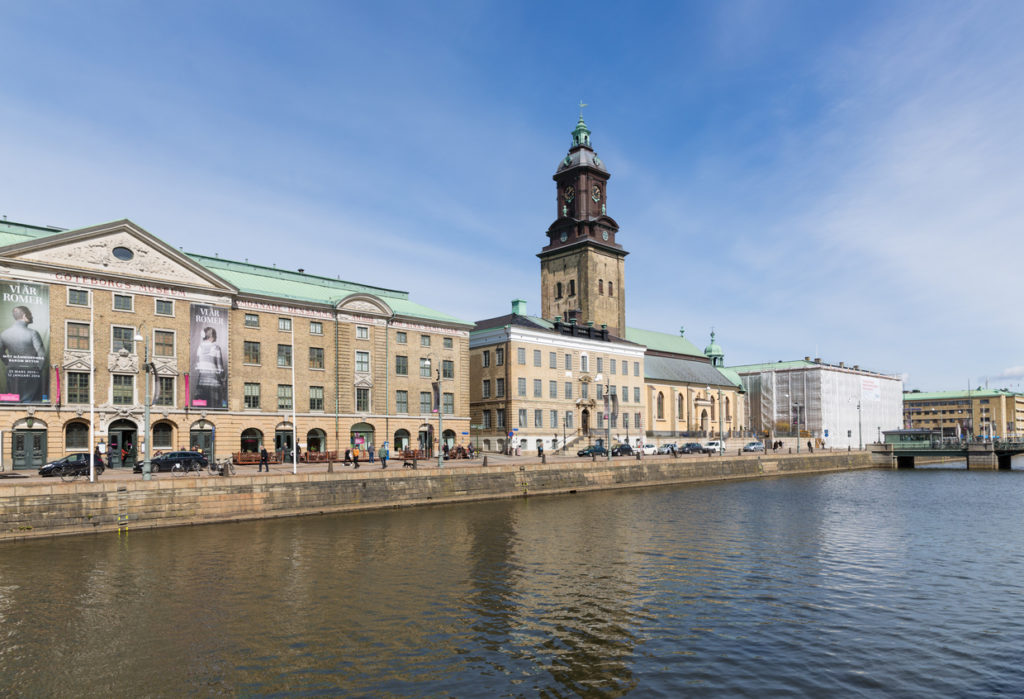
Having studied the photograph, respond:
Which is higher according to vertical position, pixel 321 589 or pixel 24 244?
pixel 24 244

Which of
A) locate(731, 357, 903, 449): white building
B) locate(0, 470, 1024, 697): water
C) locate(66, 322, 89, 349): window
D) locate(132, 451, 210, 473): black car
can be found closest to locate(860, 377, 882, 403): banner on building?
locate(731, 357, 903, 449): white building

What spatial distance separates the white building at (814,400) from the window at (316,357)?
96.5m

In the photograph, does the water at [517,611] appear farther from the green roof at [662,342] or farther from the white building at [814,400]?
the white building at [814,400]

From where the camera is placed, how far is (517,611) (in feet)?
75.9

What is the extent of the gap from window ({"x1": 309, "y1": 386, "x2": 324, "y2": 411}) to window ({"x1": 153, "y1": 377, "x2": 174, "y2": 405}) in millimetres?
12185

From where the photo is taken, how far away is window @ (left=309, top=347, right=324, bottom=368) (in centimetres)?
6819

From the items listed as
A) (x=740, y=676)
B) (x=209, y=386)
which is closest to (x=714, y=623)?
(x=740, y=676)

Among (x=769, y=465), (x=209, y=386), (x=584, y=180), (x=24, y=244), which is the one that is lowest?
(x=769, y=465)

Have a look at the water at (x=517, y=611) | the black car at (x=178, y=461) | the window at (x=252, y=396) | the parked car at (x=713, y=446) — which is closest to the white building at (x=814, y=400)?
the parked car at (x=713, y=446)

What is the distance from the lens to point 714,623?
855 inches

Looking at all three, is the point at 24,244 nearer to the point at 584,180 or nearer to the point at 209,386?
the point at 209,386

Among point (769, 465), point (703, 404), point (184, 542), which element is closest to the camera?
point (184, 542)

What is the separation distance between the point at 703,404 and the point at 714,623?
10938 centimetres

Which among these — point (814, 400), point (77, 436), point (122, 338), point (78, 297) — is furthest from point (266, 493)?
point (814, 400)
